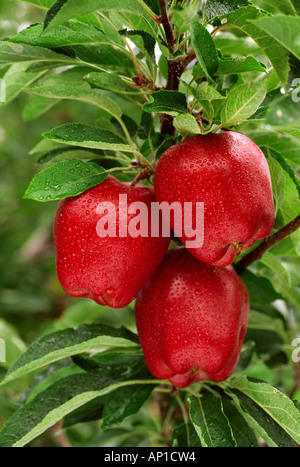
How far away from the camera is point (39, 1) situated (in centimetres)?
63

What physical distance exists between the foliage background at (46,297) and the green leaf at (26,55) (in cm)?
6

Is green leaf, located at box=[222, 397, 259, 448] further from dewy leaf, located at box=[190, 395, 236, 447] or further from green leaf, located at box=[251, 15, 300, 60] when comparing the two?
green leaf, located at box=[251, 15, 300, 60]

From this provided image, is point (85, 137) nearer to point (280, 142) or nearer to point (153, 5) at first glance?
point (153, 5)

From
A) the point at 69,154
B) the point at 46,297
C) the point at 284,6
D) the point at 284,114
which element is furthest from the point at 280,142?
the point at 46,297

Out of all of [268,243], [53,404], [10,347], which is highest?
[268,243]

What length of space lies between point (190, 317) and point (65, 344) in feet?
0.61

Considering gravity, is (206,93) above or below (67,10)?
below

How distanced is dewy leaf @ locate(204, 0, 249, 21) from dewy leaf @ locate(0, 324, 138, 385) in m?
0.43

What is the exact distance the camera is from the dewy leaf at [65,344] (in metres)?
0.63

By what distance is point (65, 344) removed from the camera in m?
0.67

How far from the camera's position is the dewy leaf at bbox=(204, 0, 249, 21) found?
55 centimetres

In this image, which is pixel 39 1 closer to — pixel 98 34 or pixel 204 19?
pixel 98 34

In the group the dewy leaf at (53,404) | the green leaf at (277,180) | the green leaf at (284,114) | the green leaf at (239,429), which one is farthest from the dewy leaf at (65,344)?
the green leaf at (284,114)

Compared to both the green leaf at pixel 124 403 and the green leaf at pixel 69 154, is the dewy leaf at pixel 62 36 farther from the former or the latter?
the green leaf at pixel 124 403
